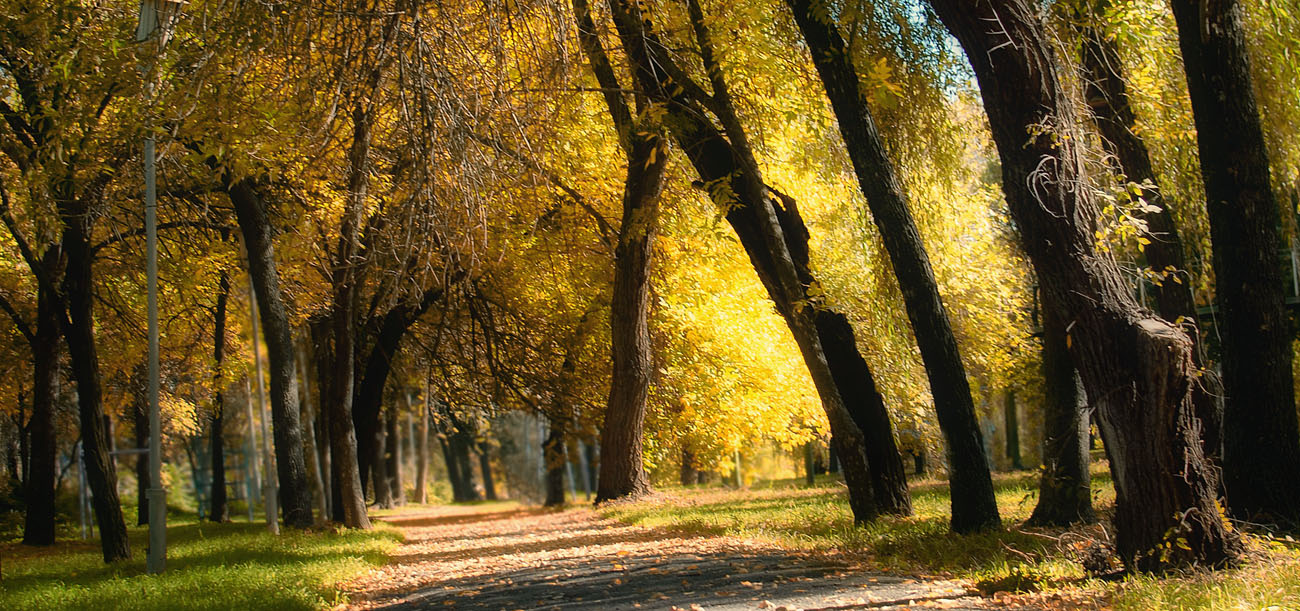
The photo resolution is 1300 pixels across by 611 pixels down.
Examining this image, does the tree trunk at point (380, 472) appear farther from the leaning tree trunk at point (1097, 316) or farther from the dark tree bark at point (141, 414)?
the leaning tree trunk at point (1097, 316)

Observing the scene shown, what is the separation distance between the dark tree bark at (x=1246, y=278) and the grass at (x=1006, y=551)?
36.5 inches

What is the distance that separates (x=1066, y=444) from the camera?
9.72m

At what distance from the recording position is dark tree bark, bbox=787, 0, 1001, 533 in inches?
393

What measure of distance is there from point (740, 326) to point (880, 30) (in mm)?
13647

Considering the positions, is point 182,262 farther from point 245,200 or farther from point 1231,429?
point 1231,429

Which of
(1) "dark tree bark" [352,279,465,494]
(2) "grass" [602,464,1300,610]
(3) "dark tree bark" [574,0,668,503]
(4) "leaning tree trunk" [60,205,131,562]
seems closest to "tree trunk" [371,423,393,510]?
(1) "dark tree bark" [352,279,465,494]

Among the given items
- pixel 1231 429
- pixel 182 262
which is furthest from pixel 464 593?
pixel 182 262

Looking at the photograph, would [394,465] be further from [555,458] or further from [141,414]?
[555,458]

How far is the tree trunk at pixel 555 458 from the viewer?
24.3 m

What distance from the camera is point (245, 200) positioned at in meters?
15.9

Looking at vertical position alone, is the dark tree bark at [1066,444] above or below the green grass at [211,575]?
above

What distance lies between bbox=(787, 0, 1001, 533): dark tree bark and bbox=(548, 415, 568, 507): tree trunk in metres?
14.5

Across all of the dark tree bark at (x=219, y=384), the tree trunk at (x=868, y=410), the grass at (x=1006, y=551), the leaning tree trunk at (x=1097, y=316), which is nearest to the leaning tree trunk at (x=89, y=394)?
the dark tree bark at (x=219, y=384)

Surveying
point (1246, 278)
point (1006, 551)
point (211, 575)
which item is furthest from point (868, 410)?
point (211, 575)
